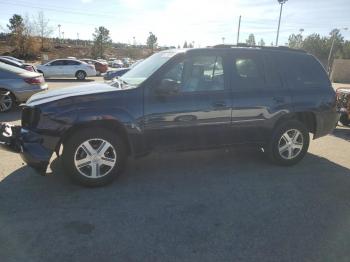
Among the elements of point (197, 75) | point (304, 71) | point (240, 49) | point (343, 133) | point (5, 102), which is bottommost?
point (343, 133)

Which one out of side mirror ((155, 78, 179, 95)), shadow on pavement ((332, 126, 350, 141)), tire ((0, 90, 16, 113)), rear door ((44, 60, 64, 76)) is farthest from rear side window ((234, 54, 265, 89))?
rear door ((44, 60, 64, 76))

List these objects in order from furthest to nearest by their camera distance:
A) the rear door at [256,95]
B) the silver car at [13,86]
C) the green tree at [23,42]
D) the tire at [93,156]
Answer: the green tree at [23,42], the silver car at [13,86], the rear door at [256,95], the tire at [93,156]

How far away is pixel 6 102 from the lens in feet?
31.0

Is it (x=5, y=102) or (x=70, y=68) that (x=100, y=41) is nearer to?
(x=70, y=68)

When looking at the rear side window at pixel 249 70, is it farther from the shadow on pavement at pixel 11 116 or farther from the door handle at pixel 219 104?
the shadow on pavement at pixel 11 116

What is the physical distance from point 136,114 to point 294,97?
2640 millimetres

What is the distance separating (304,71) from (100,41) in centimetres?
6410

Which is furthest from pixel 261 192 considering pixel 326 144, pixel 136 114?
pixel 326 144

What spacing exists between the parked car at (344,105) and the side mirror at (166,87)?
6.40 metres

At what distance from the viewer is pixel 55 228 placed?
Result: 3.45 metres

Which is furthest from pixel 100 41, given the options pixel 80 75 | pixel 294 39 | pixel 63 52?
pixel 294 39

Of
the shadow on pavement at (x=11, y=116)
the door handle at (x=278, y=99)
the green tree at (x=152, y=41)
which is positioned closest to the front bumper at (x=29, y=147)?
the door handle at (x=278, y=99)

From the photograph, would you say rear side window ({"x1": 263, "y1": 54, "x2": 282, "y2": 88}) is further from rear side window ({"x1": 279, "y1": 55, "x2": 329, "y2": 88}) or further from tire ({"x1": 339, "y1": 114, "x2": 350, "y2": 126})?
tire ({"x1": 339, "y1": 114, "x2": 350, "y2": 126})

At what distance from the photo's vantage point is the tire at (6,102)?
9.40 meters
